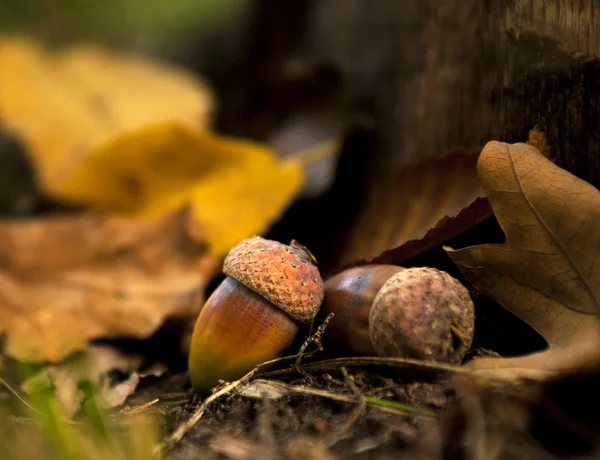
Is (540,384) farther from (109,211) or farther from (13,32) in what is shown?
(13,32)

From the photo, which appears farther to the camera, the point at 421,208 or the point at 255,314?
the point at 421,208

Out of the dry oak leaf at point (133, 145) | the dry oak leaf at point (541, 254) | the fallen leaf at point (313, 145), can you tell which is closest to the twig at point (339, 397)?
the dry oak leaf at point (541, 254)

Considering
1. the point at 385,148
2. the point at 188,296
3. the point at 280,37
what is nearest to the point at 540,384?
the point at 188,296

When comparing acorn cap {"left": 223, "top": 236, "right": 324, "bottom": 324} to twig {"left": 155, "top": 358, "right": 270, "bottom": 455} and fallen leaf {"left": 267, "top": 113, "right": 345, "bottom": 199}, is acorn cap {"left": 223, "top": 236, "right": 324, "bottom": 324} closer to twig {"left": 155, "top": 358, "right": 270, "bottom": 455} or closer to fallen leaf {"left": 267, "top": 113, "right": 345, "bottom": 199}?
twig {"left": 155, "top": 358, "right": 270, "bottom": 455}

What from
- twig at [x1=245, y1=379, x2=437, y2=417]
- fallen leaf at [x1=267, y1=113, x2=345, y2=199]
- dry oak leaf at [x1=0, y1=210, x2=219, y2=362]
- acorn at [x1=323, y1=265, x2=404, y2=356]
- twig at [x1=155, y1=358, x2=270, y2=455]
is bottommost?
dry oak leaf at [x1=0, y1=210, x2=219, y2=362]

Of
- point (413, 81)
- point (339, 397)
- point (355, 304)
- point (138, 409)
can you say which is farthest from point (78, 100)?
point (339, 397)

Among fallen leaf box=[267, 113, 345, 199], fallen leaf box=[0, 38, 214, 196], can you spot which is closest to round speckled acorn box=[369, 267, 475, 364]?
fallen leaf box=[267, 113, 345, 199]

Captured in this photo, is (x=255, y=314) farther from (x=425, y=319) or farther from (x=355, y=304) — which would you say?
(x=425, y=319)
